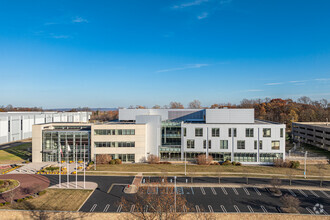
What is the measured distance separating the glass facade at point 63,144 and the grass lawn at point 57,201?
19.0 meters

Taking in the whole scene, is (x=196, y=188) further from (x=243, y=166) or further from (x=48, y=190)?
(x=48, y=190)

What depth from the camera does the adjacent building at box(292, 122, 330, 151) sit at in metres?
71.1

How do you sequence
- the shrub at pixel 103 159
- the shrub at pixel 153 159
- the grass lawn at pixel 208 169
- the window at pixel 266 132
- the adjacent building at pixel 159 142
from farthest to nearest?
the window at pixel 266 132 → the adjacent building at pixel 159 142 → the shrub at pixel 153 159 → the shrub at pixel 103 159 → the grass lawn at pixel 208 169

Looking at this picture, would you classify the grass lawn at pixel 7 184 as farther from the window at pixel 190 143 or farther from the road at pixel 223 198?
the window at pixel 190 143

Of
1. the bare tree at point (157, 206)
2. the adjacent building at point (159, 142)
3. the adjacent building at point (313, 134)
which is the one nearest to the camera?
the bare tree at point (157, 206)

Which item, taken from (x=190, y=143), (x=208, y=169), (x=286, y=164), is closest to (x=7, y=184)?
(x=208, y=169)

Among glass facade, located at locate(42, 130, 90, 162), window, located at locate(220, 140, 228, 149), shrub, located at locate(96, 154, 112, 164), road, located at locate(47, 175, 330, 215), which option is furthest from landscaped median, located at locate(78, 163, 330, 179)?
glass facade, located at locate(42, 130, 90, 162)

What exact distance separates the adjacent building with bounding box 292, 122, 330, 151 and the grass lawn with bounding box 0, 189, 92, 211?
74.1 metres

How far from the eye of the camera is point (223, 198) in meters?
32.3

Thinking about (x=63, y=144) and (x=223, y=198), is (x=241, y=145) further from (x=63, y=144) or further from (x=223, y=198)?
(x=63, y=144)

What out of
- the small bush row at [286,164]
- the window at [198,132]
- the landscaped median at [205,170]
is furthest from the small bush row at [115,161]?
the small bush row at [286,164]

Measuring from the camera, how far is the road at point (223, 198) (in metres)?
29.1

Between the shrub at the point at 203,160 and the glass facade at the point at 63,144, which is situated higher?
the glass facade at the point at 63,144

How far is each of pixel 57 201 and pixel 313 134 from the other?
8395 centimetres
